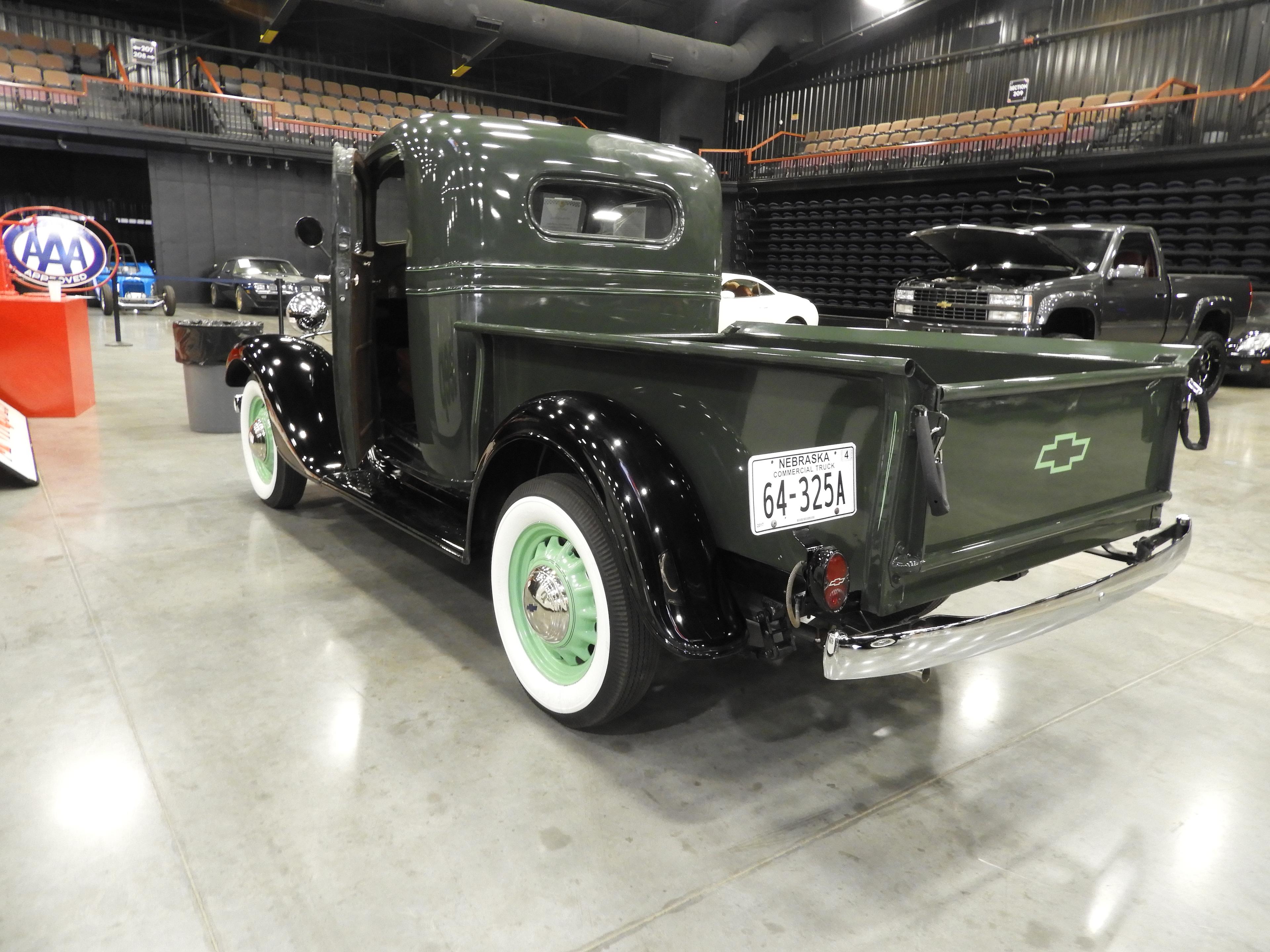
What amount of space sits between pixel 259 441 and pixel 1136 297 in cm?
784

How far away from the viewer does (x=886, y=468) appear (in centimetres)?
171

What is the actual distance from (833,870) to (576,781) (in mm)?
669

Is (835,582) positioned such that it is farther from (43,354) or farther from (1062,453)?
(43,354)

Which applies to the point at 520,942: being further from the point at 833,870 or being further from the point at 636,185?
the point at 636,185

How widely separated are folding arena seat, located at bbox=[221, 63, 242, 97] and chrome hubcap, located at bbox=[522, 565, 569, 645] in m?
20.4

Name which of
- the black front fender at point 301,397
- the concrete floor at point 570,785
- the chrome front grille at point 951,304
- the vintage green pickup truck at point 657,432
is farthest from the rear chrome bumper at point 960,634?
the chrome front grille at point 951,304

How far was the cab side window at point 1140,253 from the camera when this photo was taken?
8000 mm

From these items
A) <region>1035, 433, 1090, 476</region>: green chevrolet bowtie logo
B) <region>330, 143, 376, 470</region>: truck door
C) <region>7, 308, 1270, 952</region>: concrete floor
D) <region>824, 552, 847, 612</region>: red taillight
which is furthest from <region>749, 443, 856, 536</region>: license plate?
<region>330, 143, 376, 470</region>: truck door

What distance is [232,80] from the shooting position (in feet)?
62.9

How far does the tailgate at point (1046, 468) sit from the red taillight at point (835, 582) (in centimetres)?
19

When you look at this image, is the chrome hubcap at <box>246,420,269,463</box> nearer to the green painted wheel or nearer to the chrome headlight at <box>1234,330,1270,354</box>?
the green painted wheel

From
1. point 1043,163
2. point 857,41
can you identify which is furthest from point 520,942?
point 857,41

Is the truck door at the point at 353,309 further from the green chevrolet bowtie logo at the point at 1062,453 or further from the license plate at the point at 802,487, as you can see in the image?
the green chevrolet bowtie logo at the point at 1062,453

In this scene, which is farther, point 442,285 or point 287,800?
point 442,285
